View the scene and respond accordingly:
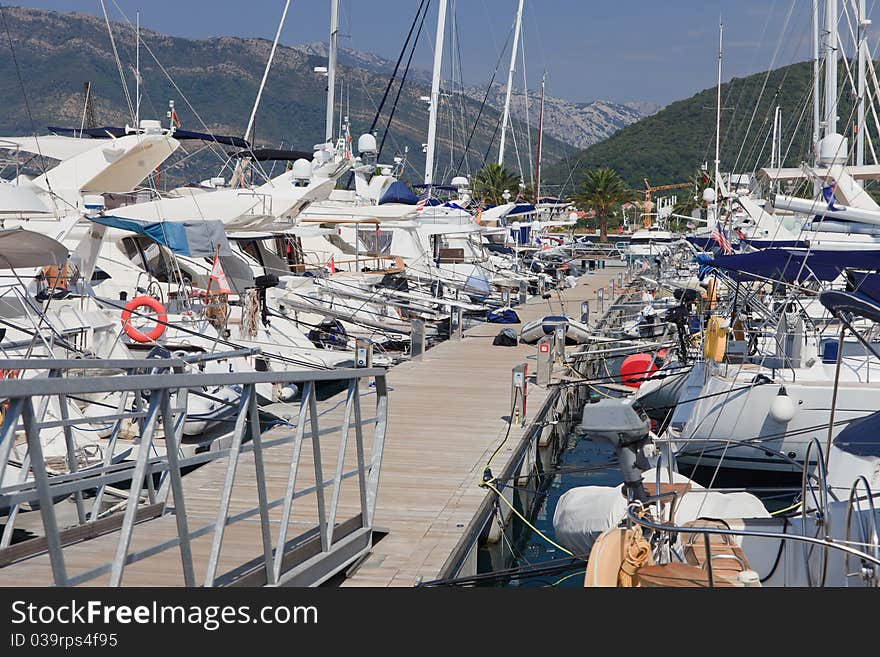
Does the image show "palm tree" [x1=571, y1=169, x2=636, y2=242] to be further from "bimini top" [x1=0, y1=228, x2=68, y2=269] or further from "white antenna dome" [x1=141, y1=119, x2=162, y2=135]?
"bimini top" [x1=0, y1=228, x2=68, y2=269]

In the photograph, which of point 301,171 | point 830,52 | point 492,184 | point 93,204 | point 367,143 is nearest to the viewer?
point 93,204

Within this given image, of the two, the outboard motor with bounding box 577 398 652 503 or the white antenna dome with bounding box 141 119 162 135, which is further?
the white antenna dome with bounding box 141 119 162 135

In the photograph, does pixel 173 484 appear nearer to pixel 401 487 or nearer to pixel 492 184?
pixel 401 487

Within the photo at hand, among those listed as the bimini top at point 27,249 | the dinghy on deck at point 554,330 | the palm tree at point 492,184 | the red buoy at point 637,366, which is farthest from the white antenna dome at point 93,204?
the palm tree at point 492,184

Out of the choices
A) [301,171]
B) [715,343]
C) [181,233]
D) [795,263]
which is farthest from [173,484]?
[301,171]

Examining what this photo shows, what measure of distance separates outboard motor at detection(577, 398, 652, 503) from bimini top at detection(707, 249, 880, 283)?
19.3 ft

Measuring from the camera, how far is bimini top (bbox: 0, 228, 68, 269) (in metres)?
11.3

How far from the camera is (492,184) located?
67.3 m

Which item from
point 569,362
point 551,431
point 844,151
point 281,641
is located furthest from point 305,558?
point 569,362

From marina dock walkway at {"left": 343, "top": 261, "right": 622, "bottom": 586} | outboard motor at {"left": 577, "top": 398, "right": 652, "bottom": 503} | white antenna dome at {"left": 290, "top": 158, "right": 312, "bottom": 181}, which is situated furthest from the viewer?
white antenna dome at {"left": 290, "top": 158, "right": 312, "bottom": 181}

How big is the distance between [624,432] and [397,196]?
26700 millimetres

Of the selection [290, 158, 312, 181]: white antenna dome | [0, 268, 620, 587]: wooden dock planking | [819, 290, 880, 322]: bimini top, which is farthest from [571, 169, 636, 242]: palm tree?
[819, 290, 880, 322]: bimini top

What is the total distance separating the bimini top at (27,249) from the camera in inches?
447

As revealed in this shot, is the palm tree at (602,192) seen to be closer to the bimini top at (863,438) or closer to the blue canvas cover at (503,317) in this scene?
the blue canvas cover at (503,317)
